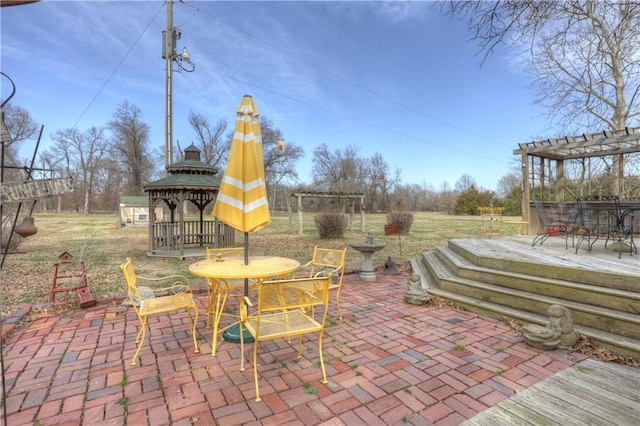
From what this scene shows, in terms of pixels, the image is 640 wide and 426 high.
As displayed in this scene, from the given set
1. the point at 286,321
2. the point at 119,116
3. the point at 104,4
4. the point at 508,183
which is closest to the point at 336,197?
the point at 104,4

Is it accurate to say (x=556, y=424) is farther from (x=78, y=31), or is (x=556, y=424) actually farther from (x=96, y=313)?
(x=78, y=31)

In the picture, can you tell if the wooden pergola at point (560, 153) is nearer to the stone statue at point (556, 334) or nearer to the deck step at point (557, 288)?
the deck step at point (557, 288)

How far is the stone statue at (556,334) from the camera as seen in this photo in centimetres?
280

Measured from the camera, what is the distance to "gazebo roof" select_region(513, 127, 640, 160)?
24.1 feet

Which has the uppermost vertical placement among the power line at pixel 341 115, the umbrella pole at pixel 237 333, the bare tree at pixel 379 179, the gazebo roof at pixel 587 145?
the power line at pixel 341 115

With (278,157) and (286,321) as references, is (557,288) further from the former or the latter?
(278,157)

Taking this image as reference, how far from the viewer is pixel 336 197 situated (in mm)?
16172

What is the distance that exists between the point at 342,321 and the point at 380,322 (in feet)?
1.41

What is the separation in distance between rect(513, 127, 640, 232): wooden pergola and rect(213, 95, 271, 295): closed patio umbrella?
8565 millimetres

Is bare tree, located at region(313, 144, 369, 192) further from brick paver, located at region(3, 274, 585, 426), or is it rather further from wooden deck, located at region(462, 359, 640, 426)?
wooden deck, located at region(462, 359, 640, 426)

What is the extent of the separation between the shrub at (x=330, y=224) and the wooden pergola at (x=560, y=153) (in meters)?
6.18

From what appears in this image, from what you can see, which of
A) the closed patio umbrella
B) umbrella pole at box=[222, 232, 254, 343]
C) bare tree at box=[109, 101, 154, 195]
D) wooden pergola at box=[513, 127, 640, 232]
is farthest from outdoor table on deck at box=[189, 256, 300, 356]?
bare tree at box=[109, 101, 154, 195]

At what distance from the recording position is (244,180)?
295cm

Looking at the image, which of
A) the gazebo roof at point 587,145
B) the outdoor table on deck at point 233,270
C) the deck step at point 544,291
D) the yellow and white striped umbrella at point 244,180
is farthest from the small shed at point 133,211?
the gazebo roof at point 587,145
